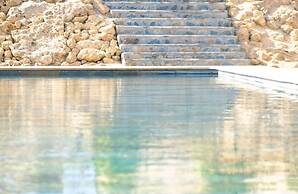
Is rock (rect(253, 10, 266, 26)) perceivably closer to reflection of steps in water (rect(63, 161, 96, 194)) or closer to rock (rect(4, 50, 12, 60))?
rock (rect(4, 50, 12, 60))

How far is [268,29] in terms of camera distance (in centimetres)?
1364

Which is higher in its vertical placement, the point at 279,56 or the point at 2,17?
the point at 2,17

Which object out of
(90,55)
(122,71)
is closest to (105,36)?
(90,55)

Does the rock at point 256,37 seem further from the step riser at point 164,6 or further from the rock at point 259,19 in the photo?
the step riser at point 164,6

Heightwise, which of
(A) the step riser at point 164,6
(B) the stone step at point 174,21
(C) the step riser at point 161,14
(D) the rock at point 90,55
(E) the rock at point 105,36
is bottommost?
(D) the rock at point 90,55

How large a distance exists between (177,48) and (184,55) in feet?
0.65

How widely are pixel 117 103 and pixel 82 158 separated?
296 centimetres

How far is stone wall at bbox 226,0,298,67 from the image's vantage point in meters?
13.0

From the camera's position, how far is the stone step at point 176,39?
1276 cm

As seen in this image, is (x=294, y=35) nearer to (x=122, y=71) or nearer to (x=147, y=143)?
(x=122, y=71)

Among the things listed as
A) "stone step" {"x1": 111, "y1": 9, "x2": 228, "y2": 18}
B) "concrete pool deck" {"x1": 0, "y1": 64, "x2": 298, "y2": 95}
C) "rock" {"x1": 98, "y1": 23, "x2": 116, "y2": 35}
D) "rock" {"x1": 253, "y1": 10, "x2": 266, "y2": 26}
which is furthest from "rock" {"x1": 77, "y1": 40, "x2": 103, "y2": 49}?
"rock" {"x1": 253, "y1": 10, "x2": 266, "y2": 26}

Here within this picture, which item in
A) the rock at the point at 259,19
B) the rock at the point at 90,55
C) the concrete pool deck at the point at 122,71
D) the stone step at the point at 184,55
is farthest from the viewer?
the rock at the point at 259,19

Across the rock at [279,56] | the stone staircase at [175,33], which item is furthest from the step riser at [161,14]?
the rock at [279,56]

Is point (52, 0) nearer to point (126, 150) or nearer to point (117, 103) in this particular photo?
point (117, 103)
